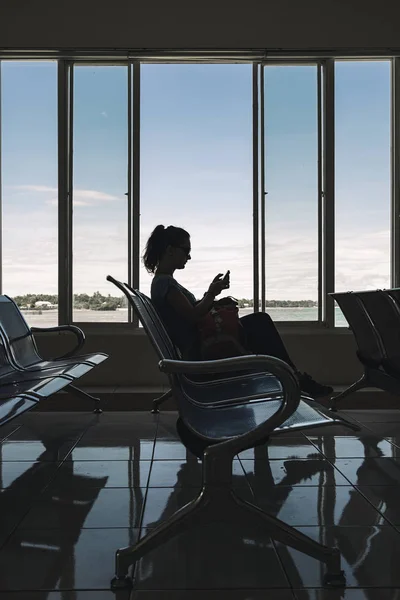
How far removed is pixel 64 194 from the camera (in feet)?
16.3

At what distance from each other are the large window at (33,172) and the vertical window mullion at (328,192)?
230 cm

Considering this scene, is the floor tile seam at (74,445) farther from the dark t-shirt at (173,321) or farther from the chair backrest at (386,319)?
the chair backrest at (386,319)

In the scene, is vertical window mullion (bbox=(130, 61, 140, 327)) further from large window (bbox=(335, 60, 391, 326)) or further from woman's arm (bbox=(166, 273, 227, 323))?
woman's arm (bbox=(166, 273, 227, 323))

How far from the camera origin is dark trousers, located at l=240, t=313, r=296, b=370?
2885 mm

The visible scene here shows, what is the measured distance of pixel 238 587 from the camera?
4.59 ft

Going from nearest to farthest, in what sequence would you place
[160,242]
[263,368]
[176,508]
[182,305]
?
1. [263,368]
2. [176,508]
3. [182,305]
4. [160,242]

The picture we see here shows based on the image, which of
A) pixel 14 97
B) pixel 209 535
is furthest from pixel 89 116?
pixel 209 535

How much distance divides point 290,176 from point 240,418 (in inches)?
147

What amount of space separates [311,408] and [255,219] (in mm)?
3379

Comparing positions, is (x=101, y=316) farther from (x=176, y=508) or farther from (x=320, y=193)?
(x=176, y=508)

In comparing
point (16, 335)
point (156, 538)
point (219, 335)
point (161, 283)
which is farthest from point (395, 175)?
point (156, 538)

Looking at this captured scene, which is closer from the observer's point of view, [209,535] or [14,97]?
[209,535]
